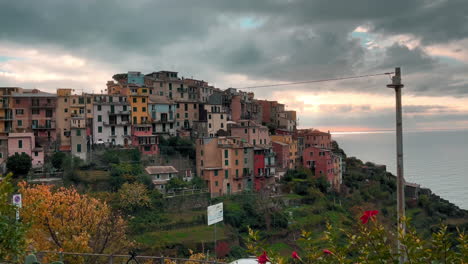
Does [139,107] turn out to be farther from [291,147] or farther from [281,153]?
[291,147]

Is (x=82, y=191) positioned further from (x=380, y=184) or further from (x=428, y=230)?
(x=380, y=184)

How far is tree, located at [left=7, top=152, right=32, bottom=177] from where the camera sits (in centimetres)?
3915

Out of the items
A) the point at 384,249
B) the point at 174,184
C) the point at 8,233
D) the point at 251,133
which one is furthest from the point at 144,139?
the point at 384,249

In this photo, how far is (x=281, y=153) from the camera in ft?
186

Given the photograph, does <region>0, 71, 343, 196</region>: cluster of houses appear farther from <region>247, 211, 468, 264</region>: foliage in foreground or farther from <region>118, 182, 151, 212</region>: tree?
<region>247, 211, 468, 264</region>: foliage in foreground

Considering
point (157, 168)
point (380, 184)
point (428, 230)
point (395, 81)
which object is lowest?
point (428, 230)

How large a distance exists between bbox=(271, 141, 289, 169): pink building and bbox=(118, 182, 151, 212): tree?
2369 centimetres

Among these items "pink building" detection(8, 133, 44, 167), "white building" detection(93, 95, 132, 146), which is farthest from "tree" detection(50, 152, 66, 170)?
"white building" detection(93, 95, 132, 146)

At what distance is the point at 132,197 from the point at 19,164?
487 inches

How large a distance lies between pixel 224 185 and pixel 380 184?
3099 cm

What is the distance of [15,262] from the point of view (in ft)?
36.7

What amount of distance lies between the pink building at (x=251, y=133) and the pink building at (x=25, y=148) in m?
25.2

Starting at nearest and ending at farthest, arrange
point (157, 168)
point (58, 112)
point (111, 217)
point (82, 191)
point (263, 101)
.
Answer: point (111, 217) → point (82, 191) → point (157, 168) → point (58, 112) → point (263, 101)

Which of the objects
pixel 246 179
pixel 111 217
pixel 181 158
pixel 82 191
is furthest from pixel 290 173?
pixel 111 217
